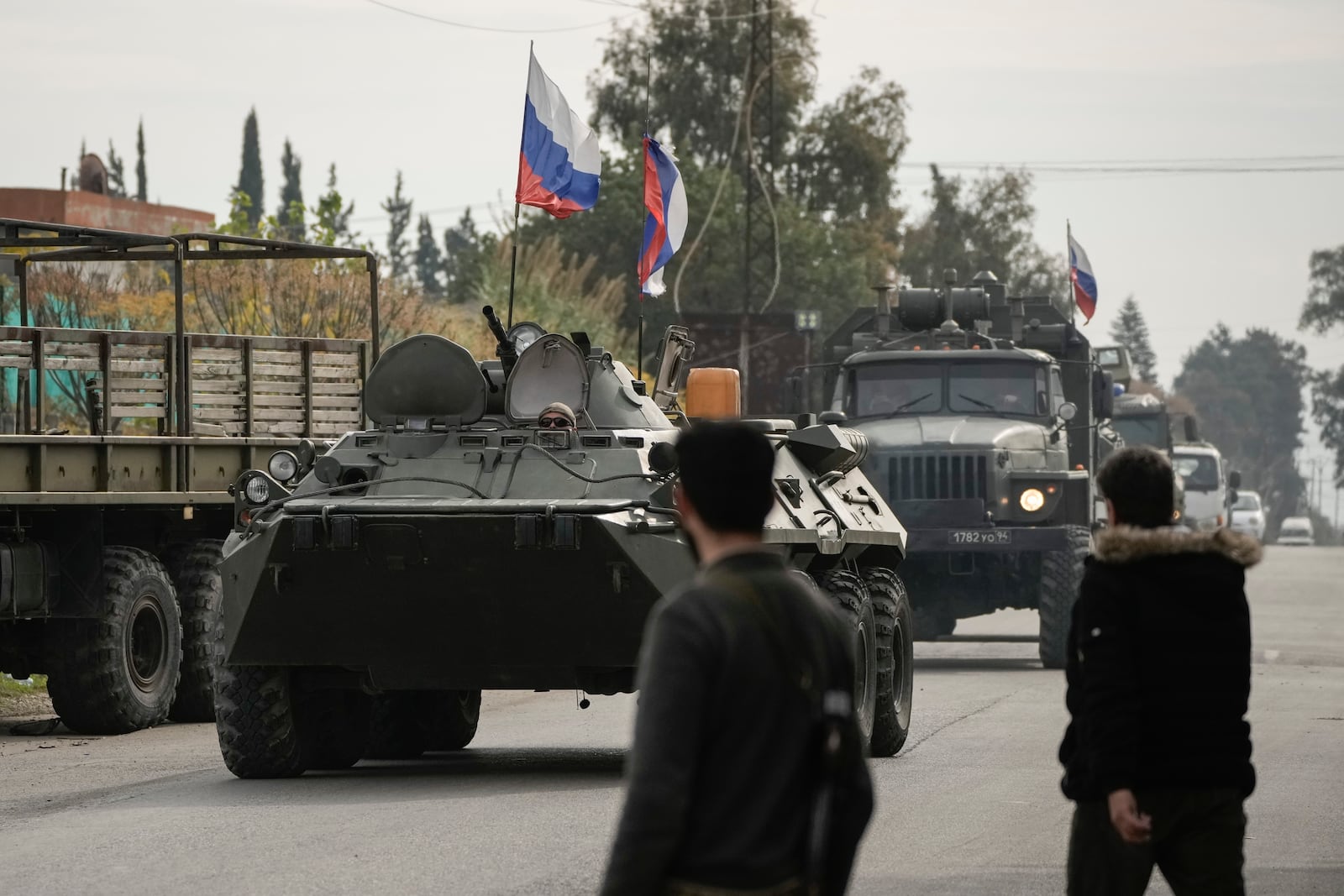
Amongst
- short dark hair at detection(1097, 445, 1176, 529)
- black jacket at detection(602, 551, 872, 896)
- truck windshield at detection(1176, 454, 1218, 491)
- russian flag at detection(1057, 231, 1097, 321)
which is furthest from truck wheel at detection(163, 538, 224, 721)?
truck windshield at detection(1176, 454, 1218, 491)

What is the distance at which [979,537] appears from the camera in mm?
19703

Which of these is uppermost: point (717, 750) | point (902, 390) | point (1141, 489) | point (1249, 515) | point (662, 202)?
point (662, 202)

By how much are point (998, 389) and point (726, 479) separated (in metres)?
16.7

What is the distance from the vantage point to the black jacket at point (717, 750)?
414 cm

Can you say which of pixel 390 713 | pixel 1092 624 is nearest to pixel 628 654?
pixel 390 713

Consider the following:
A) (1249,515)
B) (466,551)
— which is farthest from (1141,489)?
(1249,515)

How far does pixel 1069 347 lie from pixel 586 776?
11242 millimetres

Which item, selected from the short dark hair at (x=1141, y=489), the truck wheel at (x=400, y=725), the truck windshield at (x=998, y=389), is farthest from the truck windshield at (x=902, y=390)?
the short dark hair at (x=1141, y=489)

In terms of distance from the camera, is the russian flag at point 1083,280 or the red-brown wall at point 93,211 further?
the red-brown wall at point 93,211

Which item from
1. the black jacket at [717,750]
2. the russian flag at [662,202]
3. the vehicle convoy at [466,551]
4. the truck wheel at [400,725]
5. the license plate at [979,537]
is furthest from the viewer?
the license plate at [979,537]

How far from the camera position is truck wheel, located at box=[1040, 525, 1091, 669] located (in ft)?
64.1

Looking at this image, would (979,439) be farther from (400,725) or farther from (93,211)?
(93,211)

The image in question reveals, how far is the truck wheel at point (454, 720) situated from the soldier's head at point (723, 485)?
903cm

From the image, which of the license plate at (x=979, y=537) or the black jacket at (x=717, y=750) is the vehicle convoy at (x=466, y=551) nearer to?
the license plate at (x=979, y=537)
